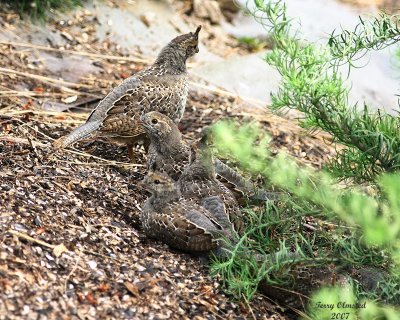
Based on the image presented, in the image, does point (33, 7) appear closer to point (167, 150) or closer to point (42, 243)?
point (167, 150)

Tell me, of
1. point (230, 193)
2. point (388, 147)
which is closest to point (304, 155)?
point (230, 193)

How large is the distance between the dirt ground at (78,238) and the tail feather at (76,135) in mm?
79

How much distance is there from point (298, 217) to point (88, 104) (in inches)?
136

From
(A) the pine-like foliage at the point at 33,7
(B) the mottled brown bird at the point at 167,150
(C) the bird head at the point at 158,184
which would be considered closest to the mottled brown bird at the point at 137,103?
(B) the mottled brown bird at the point at 167,150

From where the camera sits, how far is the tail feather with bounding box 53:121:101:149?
19.9 ft

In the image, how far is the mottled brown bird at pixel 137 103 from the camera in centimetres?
631

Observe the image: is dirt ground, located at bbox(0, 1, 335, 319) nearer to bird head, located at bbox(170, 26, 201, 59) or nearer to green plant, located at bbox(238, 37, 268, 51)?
bird head, located at bbox(170, 26, 201, 59)

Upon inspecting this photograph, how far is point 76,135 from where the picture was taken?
20.2 feet

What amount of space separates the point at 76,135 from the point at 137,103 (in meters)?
0.63

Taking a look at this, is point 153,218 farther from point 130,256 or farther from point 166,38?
point 166,38

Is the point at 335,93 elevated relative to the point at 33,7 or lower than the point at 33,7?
elevated

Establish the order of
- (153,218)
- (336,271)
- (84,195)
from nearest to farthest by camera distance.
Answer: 1. (336,271)
2. (153,218)
3. (84,195)

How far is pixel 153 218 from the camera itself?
500cm

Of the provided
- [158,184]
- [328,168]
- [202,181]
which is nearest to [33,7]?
[202,181]
